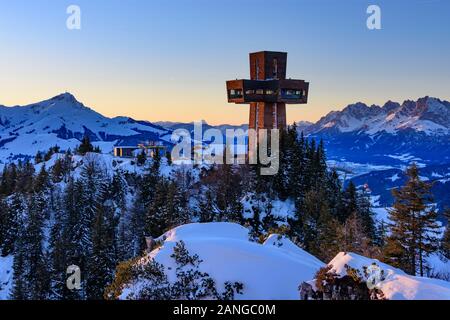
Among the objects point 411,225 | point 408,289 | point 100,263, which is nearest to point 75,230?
point 100,263

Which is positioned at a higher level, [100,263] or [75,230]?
[75,230]

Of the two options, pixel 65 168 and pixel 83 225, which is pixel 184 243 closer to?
pixel 83 225

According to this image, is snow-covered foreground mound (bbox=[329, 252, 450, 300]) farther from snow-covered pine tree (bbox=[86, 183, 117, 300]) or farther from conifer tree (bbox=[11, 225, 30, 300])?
conifer tree (bbox=[11, 225, 30, 300])

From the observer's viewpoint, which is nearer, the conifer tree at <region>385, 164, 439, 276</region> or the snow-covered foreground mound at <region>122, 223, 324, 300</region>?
the snow-covered foreground mound at <region>122, 223, 324, 300</region>

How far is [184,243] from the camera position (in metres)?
19.8

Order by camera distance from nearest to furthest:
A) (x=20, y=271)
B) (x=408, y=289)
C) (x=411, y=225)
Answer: (x=408, y=289)
(x=411, y=225)
(x=20, y=271)

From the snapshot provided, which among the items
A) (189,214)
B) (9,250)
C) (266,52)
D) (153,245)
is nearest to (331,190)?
(189,214)

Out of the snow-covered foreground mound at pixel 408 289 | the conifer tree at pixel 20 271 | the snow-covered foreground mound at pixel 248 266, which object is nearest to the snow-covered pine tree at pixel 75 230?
the conifer tree at pixel 20 271

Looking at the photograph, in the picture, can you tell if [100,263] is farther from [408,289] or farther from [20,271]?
[408,289]

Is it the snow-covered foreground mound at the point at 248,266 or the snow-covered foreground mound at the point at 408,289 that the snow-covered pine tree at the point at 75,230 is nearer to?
the snow-covered foreground mound at the point at 248,266

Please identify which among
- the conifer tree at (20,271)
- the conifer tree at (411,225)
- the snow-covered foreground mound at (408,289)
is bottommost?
the conifer tree at (20,271)

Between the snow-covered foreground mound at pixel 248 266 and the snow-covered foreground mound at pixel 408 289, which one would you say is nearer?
the snow-covered foreground mound at pixel 408 289

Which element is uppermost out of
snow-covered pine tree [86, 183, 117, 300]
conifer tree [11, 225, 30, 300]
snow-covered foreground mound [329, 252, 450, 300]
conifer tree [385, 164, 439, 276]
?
snow-covered foreground mound [329, 252, 450, 300]

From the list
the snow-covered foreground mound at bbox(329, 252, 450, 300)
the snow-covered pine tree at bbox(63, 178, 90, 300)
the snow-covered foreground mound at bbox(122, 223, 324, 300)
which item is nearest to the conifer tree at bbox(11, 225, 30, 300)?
the snow-covered pine tree at bbox(63, 178, 90, 300)
